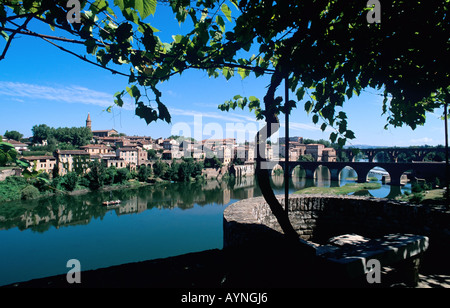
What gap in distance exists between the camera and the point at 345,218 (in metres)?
6.06

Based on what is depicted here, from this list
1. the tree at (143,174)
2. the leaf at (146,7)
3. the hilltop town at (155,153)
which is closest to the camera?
the leaf at (146,7)

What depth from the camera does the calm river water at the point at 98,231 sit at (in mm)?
13320

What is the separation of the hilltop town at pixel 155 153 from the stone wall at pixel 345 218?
37495 millimetres

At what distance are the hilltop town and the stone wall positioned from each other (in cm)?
3750

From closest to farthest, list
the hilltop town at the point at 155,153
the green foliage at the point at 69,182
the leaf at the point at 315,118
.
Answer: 1. the leaf at the point at 315,118
2. the green foliage at the point at 69,182
3. the hilltop town at the point at 155,153

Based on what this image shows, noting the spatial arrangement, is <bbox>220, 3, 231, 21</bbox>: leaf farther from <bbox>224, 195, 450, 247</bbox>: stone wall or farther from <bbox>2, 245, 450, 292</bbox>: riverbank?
<bbox>224, 195, 450, 247</bbox>: stone wall

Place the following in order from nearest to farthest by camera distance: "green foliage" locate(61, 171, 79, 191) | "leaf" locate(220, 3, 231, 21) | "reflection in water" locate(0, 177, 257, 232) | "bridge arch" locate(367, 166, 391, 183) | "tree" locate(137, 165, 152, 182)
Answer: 1. "leaf" locate(220, 3, 231, 21)
2. "reflection in water" locate(0, 177, 257, 232)
3. "green foliage" locate(61, 171, 79, 191)
4. "tree" locate(137, 165, 152, 182)
5. "bridge arch" locate(367, 166, 391, 183)

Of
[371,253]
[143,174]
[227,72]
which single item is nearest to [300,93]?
[227,72]

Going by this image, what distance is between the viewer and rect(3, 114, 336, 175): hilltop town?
37.4 m

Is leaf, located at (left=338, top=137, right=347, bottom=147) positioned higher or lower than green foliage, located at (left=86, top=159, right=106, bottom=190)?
higher

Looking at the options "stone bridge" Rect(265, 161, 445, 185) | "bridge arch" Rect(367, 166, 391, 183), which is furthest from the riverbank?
"bridge arch" Rect(367, 166, 391, 183)

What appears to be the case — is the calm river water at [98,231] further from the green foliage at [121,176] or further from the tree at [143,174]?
the tree at [143,174]

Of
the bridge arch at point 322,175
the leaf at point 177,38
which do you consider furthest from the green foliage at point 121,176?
the leaf at point 177,38
